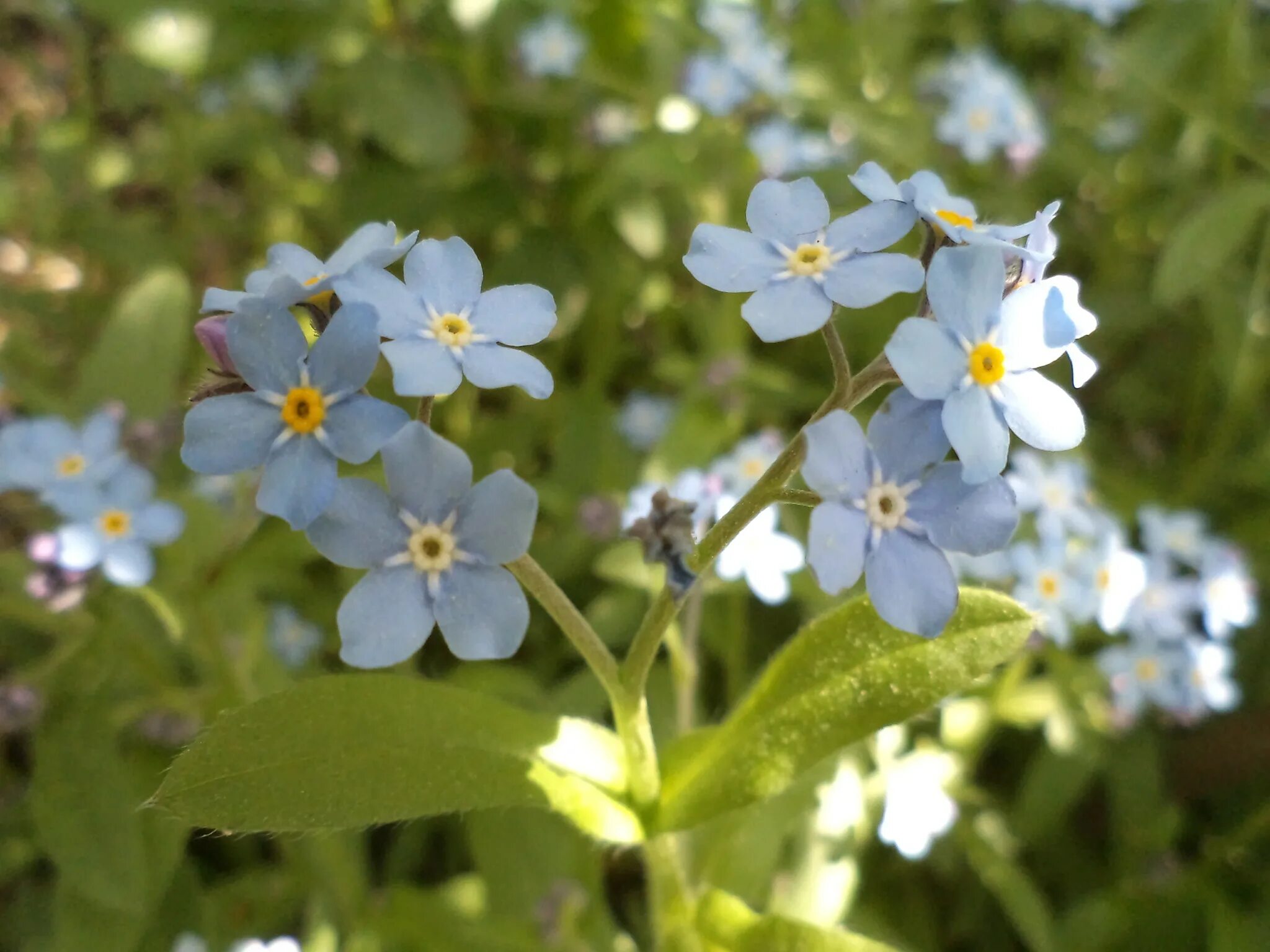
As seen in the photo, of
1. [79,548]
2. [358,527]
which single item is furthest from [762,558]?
[79,548]

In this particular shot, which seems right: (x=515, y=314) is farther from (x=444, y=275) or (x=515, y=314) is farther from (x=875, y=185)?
(x=875, y=185)

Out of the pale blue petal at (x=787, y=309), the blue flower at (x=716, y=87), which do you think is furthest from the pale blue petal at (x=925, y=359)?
the blue flower at (x=716, y=87)

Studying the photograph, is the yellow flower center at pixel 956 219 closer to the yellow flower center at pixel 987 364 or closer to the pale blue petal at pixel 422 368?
the yellow flower center at pixel 987 364

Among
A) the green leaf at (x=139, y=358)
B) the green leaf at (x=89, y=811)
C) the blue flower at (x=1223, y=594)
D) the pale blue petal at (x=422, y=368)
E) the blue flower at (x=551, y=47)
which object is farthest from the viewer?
the blue flower at (x=551, y=47)

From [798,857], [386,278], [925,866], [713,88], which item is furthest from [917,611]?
[713,88]

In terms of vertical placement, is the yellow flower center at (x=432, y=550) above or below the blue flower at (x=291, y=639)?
above

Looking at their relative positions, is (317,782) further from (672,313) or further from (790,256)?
(672,313)
